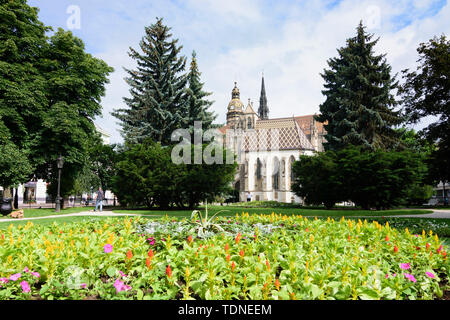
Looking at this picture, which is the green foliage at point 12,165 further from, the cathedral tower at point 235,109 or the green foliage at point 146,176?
the cathedral tower at point 235,109

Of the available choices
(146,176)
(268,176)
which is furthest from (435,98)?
(268,176)

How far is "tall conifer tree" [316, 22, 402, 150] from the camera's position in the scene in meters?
28.5

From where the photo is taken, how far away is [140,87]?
99.6 ft

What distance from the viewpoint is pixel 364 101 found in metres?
29.6

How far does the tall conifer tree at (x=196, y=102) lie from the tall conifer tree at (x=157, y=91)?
69 cm

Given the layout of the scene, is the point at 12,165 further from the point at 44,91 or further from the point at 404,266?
the point at 404,266

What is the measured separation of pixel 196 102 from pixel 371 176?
1781 cm

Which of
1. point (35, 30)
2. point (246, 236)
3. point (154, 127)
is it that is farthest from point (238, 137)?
point (246, 236)

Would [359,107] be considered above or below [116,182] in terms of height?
above

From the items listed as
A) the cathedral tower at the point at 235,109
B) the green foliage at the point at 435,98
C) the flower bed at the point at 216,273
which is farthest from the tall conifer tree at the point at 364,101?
the cathedral tower at the point at 235,109

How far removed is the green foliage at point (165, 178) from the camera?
863 inches

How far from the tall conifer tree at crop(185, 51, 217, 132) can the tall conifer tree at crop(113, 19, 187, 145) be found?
692 millimetres
